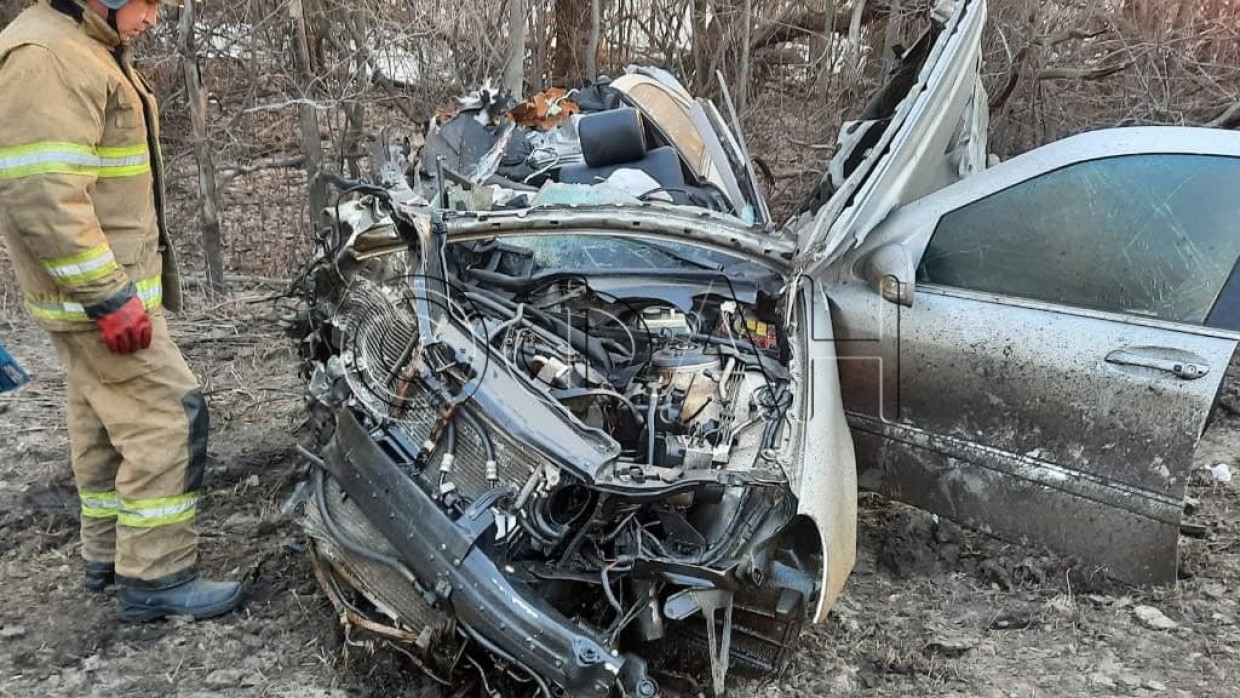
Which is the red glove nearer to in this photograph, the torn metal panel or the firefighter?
the firefighter

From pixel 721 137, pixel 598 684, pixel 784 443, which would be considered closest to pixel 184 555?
pixel 598 684

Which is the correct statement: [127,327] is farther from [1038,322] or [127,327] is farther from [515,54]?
[515,54]

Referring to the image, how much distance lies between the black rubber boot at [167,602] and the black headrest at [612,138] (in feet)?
8.16

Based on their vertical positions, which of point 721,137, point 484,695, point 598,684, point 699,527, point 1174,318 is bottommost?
point 484,695

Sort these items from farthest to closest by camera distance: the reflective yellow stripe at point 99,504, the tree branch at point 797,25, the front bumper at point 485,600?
the tree branch at point 797,25
the reflective yellow stripe at point 99,504
the front bumper at point 485,600

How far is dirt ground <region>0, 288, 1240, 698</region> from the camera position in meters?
3.02

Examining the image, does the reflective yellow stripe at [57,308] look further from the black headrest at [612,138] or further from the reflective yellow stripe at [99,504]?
the black headrest at [612,138]

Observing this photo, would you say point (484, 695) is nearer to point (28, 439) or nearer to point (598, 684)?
point (598, 684)

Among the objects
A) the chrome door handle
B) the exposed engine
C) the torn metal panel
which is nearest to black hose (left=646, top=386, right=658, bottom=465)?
the exposed engine

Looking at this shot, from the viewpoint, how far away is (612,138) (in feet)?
14.8

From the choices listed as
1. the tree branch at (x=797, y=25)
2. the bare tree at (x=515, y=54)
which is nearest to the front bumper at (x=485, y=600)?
the bare tree at (x=515, y=54)

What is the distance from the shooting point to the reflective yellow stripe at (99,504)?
3.48m

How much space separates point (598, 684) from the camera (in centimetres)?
249

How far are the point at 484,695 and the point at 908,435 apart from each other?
166 cm
